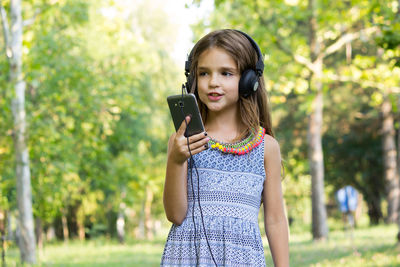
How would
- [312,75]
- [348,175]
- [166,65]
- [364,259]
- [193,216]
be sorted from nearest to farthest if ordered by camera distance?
[193,216], [364,259], [312,75], [166,65], [348,175]

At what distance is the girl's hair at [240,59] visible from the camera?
2.78 meters

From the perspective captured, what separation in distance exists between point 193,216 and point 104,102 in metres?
15.6

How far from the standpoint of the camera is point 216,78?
2713mm

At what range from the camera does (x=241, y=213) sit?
272 cm

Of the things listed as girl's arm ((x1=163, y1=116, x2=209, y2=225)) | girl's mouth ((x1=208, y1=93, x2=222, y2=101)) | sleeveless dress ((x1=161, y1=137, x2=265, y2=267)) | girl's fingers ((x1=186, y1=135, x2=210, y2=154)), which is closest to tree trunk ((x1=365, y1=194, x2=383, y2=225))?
sleeveless dress ((x1=161, y1=137, x2=265, y2=267))

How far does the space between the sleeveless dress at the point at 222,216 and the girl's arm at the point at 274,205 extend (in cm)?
4

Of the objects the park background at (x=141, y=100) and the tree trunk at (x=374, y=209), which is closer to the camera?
the park background at (x=141, y=100)

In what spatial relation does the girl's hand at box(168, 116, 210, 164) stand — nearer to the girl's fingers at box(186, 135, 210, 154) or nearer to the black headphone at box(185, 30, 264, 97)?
the girl's fingers at box(186, 135, 210, 154)

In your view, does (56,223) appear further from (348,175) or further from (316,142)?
(316,142)

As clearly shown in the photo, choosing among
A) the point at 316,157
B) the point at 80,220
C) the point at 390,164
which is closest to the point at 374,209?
the point at 390,164

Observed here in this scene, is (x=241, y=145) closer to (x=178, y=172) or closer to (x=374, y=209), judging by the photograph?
(x=178, y=172)

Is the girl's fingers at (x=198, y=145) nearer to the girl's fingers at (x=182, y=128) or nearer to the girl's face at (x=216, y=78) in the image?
the girl's fingers at (x=182, y=128)

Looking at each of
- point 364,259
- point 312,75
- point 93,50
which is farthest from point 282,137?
point 364,259

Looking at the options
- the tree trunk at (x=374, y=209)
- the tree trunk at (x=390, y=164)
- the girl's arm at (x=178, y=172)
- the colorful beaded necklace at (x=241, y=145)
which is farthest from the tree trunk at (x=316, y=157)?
the tree trunk at (x=374, y=209)
